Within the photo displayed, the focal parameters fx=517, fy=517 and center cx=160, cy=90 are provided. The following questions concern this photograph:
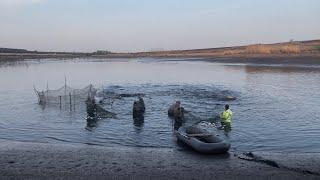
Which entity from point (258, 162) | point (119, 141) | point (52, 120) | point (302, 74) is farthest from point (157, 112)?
point (302, 74)

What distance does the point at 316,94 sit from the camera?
48156mm

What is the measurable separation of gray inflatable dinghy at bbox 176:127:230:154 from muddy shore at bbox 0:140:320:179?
0.28m

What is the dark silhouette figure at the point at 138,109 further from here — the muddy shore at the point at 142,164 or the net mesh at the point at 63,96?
the muddy shore at the point at 142,164

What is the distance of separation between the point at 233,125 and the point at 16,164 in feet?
49.4

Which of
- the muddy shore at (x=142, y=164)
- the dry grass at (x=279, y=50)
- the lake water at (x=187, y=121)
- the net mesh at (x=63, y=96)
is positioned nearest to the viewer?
the muddy shore at (x=142, y=164)

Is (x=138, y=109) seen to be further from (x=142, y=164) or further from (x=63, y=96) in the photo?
(x=142, y=164)

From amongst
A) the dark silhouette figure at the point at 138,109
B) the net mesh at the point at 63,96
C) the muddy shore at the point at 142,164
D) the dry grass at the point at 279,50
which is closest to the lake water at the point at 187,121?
the dark silhouette figure at the point at 138,109

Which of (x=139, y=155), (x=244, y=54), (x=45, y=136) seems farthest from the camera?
(x=244, y=54)

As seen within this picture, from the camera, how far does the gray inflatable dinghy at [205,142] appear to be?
22781 millimetres

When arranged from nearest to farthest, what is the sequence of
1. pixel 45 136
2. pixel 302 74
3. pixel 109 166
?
1. pixel 109 166
2. pixel 45 136
3. pixel 302 74

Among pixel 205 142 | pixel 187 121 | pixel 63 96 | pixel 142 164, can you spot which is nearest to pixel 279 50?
pixel 63 96

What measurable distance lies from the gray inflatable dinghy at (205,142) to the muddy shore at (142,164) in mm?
282

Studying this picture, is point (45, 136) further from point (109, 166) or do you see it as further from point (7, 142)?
point (109, 166)

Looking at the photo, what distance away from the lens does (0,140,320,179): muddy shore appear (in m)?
19.2
